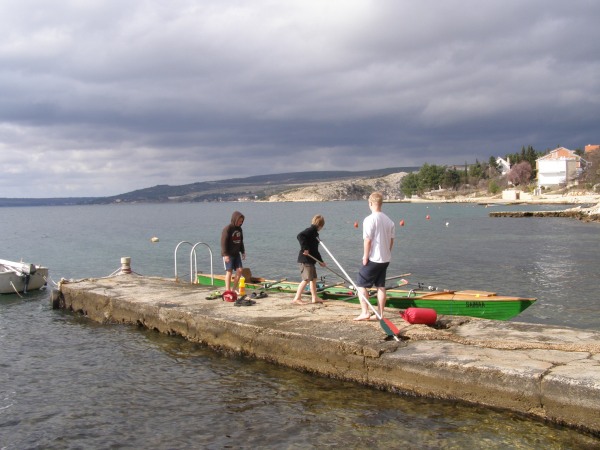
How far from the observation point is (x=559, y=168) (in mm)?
146375

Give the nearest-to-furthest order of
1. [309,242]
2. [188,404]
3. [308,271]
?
1. [188,404]
2. [309,242]
3. [308,271]

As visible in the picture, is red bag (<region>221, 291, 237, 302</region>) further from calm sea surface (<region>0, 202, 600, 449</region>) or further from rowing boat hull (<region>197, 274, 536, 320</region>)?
rowing boat hull (<region>197, 274, 536, 320</region>)

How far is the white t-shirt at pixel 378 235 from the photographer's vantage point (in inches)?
371

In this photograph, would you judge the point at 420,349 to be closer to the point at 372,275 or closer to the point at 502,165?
the point at 372,275

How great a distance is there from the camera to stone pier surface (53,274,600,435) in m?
6.95

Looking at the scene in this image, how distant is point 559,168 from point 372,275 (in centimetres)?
15455

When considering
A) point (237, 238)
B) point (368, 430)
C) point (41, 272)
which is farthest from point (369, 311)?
point (41, 272)

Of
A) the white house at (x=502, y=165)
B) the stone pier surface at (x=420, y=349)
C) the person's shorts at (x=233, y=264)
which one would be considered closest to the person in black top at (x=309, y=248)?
the stone pier surface at (x=420, y=349)

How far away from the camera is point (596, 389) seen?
6.45 meters

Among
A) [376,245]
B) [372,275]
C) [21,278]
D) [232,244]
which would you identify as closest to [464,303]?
[372,275]

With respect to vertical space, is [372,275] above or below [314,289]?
above

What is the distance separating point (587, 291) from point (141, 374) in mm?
17817

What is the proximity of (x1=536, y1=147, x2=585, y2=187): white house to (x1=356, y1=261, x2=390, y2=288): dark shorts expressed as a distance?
149985mm

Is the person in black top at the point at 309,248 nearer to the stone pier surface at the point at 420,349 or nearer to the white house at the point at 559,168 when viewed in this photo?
the stone pier surface at the point at 420,349
